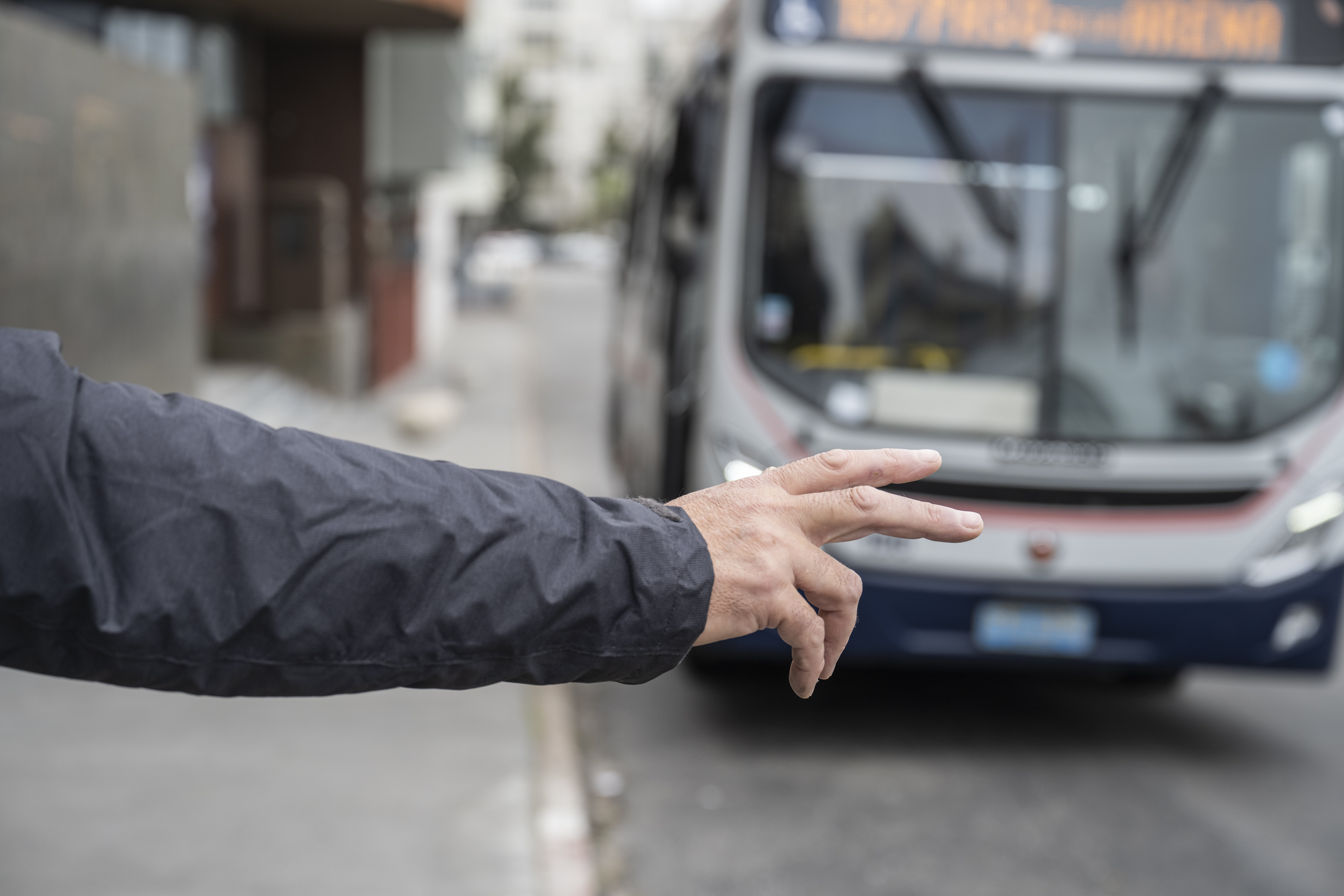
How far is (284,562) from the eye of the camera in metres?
1.35

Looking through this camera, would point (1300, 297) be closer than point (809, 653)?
No

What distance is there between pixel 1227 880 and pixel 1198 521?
129cm

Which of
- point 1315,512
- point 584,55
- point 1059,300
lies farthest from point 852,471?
point 584,55

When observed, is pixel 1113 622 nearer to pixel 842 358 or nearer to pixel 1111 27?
pixel 842 358

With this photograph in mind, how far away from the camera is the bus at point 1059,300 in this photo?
17.0 feet

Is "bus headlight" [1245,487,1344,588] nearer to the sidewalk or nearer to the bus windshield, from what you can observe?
the bus windshield

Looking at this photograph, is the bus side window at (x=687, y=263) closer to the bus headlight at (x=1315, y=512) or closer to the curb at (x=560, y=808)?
the curb at (x=560, y=808)

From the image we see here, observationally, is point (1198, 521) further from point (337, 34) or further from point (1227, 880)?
point (337, 34)

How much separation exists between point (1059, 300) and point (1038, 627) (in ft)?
3.85

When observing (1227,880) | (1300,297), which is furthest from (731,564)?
(1300,297)

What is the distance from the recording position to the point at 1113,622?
518cm

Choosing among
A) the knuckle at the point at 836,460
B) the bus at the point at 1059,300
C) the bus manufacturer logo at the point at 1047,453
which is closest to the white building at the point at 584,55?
the bus at the point at 1059,300

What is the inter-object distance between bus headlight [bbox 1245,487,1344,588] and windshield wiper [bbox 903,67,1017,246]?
4.57 ft

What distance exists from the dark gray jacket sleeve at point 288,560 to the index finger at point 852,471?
0.14m
